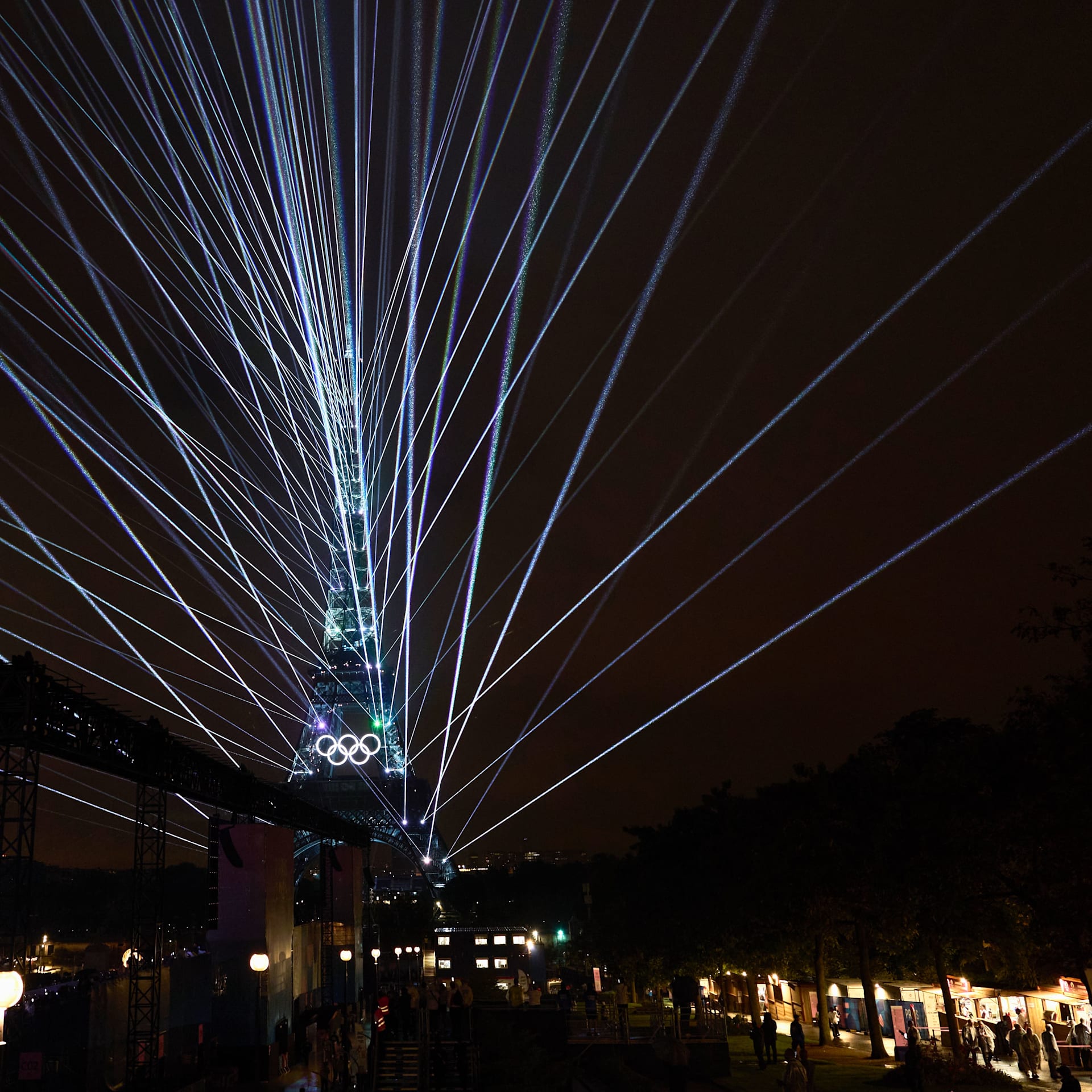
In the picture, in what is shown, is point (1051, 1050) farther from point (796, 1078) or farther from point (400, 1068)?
point (400, 1068)

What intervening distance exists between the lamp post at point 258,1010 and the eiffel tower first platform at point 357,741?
8379 cm

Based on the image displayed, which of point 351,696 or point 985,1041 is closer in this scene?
point 985,1041

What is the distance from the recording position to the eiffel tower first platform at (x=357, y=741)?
369 ft

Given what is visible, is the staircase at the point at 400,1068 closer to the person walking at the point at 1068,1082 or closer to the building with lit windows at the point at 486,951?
the person walking at the point at 1068,1082

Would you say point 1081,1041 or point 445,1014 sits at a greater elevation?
point 445,1014

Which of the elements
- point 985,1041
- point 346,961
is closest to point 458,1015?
point 985,1041

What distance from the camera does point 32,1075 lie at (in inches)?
738

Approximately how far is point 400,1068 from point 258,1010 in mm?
5277

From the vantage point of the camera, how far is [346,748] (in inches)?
4464

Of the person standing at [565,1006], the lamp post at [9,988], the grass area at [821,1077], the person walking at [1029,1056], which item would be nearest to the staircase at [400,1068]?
the grass area at [821,1077]

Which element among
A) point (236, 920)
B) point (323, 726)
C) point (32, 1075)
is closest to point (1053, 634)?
point (32, 1075)

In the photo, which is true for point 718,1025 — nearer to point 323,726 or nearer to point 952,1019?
point 952,1019

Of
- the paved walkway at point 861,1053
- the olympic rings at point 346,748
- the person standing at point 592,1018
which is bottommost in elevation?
the paved walkway at point 861,1053

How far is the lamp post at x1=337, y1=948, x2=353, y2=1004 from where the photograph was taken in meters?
38.5
